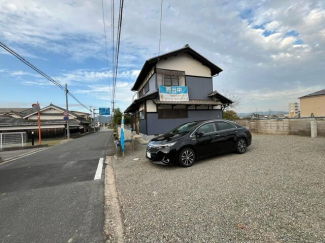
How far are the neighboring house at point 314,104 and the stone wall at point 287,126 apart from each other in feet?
84.3

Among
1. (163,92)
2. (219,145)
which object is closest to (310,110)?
(163,92)

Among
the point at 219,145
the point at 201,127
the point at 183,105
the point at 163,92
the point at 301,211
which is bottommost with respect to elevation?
the point at 301,211

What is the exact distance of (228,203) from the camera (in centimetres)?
266

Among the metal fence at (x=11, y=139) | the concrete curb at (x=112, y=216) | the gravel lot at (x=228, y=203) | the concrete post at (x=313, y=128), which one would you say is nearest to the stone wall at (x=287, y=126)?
the concrete post at (x=313, y=128)

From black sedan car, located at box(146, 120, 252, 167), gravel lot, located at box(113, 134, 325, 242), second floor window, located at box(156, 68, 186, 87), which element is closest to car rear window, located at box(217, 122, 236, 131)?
black sedan car, located at box(146, 120, 252, 167)

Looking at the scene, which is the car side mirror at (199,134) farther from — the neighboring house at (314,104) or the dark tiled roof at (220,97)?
the neighboring house at (314,104)

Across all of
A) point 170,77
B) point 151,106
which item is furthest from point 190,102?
point 151,106

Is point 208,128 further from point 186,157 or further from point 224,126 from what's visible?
point 186,157

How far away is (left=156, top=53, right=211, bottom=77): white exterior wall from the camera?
12.2m

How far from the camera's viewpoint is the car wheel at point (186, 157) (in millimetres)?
4754

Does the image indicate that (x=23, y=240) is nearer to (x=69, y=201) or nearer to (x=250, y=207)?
(x=69, y=201)

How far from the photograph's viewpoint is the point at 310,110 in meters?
30.3

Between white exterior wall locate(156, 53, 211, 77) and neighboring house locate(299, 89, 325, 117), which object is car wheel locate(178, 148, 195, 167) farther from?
neighboring house locate(299, 89, 325, 117)

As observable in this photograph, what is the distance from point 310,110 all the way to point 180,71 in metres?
33.3
